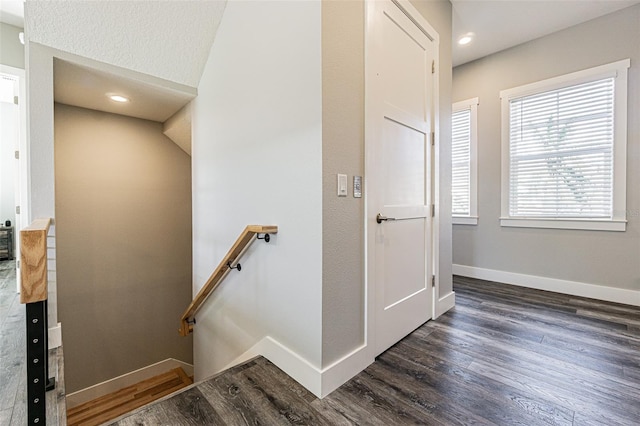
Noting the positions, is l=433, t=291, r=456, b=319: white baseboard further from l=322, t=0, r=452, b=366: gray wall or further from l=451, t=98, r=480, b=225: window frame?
l=451, t=98, r=480, b=225: window frame

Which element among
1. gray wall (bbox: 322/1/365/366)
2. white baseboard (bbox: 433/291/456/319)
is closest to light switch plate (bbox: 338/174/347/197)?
gray wall (bbox: 322/1/365/366)

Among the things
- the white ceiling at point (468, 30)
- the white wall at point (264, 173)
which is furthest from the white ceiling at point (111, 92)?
the white wall at point (264, 173)

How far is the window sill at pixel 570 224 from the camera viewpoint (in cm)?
294

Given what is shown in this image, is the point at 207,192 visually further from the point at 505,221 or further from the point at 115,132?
the point at 505,221

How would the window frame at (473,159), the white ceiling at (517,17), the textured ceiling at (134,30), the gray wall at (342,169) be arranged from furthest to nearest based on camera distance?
the window frame at (473,159), the white ceiling at (517,17), the textured ceiling at (134,30), the gray wall at (342,169)

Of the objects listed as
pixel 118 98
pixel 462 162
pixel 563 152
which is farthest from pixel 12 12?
pixel 563 152

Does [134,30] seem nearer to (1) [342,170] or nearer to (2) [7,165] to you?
(1) [342,170]

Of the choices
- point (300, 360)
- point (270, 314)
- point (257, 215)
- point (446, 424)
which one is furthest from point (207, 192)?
point (446, 424)

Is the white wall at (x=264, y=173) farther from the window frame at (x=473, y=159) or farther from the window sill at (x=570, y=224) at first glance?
the window sill at (x=570, y=224)

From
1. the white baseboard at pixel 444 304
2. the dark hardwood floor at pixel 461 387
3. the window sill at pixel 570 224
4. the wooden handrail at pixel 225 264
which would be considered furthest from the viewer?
the window sill at pixel 570 224

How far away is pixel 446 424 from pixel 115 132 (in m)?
4.34

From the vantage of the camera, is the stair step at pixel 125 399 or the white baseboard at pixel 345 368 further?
the stair step at pixel 125 399

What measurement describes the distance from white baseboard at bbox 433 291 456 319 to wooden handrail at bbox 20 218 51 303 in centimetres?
262

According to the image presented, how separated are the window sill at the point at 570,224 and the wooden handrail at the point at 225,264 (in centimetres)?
326
